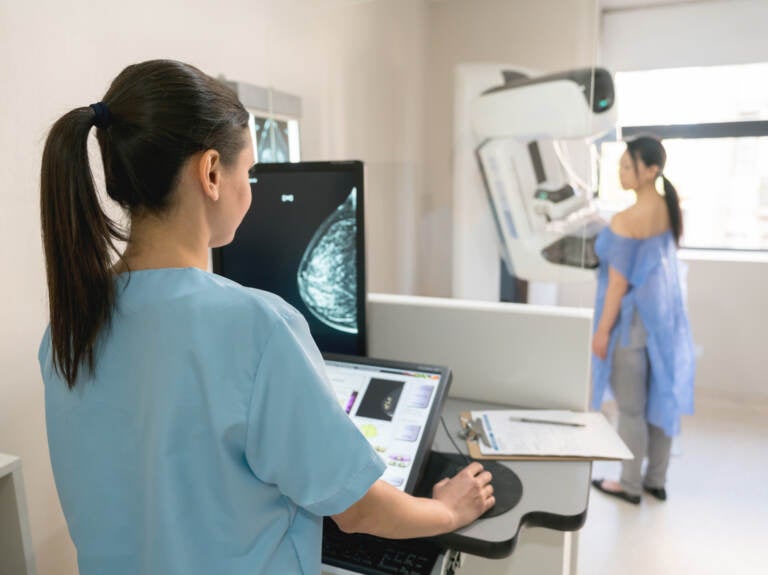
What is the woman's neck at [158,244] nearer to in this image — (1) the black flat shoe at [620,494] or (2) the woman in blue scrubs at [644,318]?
(2) the woman in blue scrubs at [644,318]

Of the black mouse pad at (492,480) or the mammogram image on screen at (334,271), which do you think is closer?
the black mouse pad at (492,480)

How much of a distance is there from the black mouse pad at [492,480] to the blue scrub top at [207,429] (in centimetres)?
38

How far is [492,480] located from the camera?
105cm

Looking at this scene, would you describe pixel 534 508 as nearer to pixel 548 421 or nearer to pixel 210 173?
pixel 548 421

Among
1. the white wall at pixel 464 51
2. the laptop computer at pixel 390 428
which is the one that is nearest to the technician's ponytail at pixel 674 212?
the white wall at pixel 464 51

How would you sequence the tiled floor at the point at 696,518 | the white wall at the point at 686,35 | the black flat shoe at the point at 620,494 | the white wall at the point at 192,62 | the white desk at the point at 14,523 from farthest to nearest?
the white wall at the point at 686,35 → the black flat shoe at the point at 620,494 → the tiled floor at the point at 696,518 → the white wall at the point at 192,62 → the white desk at the point at 14,523

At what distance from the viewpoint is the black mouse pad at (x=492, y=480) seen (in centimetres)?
98

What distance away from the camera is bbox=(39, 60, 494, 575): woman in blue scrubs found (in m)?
0.63

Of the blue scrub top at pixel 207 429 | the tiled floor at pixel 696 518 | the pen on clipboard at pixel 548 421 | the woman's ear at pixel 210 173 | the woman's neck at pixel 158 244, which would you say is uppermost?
Answer: the woman's ear at pixel 210 173

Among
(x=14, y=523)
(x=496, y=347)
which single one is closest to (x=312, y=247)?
(x=496, y=347)

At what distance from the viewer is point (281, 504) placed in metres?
0.70

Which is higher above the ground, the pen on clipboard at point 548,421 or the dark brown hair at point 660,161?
the dark brown hair at point 660,161

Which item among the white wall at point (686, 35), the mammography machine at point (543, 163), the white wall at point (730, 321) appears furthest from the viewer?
the white wall at point (730, 321)

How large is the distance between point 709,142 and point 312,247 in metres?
3.27
